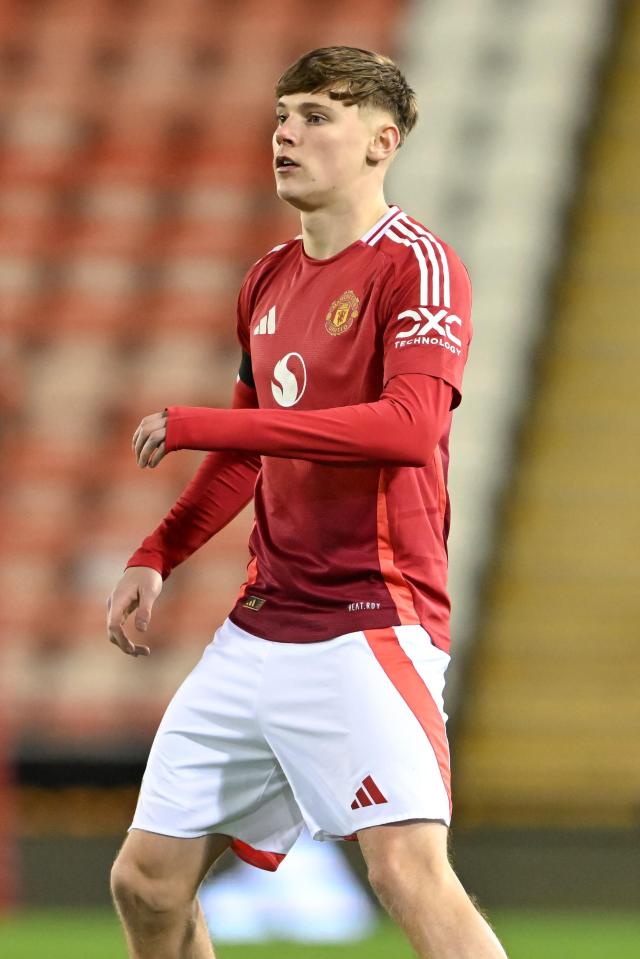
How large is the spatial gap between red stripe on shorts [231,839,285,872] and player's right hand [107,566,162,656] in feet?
1.19

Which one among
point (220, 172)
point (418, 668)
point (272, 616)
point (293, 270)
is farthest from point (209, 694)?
point (220, 172)

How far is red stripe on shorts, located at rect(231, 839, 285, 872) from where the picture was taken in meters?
2.70

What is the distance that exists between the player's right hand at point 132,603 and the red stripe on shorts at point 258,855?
362 millimetres

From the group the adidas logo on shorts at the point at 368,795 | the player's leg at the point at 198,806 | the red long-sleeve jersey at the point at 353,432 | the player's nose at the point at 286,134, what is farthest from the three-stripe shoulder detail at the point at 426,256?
the adidas logo on shorts at the point at 368,795

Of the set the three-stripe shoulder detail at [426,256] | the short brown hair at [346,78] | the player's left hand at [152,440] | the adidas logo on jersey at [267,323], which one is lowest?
the player's left hand at [152,440]

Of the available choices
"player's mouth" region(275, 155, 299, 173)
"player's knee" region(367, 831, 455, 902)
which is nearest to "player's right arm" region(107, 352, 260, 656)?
"player's mouth" region(275, 155, 299, 173)

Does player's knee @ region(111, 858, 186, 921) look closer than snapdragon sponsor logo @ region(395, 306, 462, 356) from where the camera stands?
No

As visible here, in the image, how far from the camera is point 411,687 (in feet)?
8.21

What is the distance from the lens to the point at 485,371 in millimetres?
7027

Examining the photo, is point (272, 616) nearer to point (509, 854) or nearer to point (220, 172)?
point (509, 854)

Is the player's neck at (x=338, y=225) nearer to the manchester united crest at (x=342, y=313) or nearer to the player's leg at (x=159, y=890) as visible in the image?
the manchester united crest at (x=342, y=313)

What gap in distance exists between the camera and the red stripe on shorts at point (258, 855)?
2.70 metres

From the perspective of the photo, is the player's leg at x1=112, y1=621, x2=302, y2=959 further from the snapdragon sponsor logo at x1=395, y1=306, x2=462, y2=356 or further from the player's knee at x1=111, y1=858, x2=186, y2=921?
the snapdragon sponsor logo at x1=395, y1=306, x2=462, y2=356

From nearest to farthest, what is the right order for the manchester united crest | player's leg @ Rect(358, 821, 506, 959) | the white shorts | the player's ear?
player's leg @ Rect(358, 821, 506, 959) → the white shorts → the manchester united crest → the player's ear
